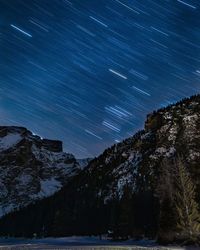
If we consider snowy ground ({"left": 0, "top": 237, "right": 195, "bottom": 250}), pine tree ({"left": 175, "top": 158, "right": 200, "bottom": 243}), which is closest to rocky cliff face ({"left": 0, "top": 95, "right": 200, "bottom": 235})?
snowy ground ({"left": 0, "top": 237, "right": 195, "bottom": 250})

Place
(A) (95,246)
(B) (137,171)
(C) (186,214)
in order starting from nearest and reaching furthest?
(C) (186,214) → (A) (95,246) → (B) (137,171)

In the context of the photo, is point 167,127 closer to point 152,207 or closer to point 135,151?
point 135,151

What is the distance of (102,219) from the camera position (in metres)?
145

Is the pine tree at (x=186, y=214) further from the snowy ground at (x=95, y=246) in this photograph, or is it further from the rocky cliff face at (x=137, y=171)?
the rocky cliff face at (x=137, y=171)

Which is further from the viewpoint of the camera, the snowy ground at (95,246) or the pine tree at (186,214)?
the pine tree at (186,214)

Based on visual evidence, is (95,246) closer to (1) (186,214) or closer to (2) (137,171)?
(1) (186,214)

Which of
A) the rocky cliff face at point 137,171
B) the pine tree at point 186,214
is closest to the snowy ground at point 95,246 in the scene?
the pine tree at point 186,214

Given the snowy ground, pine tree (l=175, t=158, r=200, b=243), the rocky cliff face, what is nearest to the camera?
the snowy ground

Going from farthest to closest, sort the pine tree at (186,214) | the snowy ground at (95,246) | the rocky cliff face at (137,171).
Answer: the rocky cliff face at (137,171) < the pine tree at (186,214) < the snowy ground at (95,246)

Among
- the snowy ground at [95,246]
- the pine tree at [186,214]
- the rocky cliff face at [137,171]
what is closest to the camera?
the snowy ground at [95,246]

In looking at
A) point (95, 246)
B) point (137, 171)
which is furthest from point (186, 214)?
point (137, 171)

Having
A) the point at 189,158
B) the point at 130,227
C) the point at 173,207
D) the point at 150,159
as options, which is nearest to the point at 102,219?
the point at 150,159

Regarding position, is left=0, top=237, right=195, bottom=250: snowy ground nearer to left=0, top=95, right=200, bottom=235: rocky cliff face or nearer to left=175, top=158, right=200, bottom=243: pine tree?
left=175, top=158, right=200, bottom=243: pine tree

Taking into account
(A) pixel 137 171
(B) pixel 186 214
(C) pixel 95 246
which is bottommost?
(C) pixel 95 246
